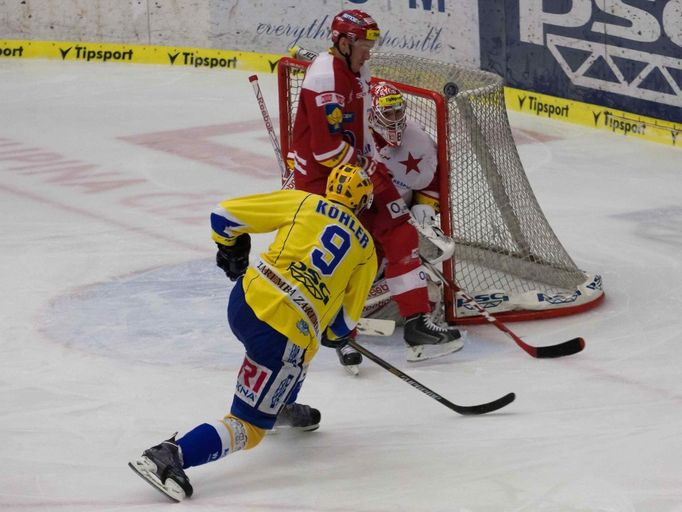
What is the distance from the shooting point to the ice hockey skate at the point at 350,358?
4.82m

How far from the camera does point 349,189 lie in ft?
13.0

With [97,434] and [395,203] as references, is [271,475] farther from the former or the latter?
[395,203]

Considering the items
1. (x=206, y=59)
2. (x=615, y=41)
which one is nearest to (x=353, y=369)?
(x=615, y=41)

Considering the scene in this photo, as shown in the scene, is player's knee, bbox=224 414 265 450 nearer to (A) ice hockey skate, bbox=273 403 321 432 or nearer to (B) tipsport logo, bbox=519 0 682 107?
(A) ice hockey skate, bbox=273 403 321 432

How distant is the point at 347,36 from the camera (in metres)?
4.86

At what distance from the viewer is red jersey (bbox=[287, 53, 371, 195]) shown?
4.88 meters

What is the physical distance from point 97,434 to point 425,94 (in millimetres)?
1931

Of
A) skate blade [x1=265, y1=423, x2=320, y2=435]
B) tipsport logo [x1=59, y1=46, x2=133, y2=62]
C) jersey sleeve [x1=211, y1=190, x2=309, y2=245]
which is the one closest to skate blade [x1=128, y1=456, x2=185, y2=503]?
skate blade [x1=265, y1=423, x2=320, y2=435]

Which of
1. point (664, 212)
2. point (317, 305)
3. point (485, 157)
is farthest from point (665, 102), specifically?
point (317, 305)

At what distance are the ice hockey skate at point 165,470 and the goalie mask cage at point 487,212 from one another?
1921 millimetres

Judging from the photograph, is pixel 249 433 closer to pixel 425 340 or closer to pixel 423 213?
pixel 425 340

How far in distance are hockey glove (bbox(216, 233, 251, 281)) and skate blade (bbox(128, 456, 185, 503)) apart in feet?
2.23

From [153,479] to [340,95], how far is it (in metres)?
1.78

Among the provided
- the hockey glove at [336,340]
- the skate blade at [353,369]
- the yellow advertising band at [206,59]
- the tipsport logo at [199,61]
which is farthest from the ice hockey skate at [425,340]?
the tipsport logo at [199,61]
